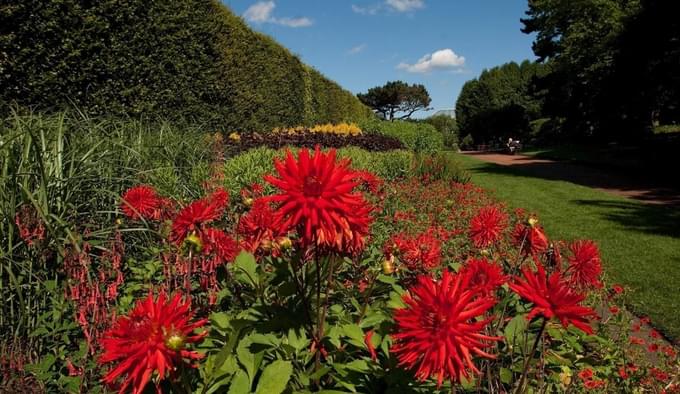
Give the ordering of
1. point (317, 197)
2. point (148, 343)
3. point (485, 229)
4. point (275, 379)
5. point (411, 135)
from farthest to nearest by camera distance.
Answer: point (411, 135) → point (485, 229) → point (275, 379) → point (317, 197) → point (148, 343)

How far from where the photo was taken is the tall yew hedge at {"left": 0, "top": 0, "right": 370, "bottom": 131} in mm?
5074

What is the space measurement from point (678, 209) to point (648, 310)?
589 centimetres

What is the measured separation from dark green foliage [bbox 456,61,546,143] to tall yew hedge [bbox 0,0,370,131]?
35.0m

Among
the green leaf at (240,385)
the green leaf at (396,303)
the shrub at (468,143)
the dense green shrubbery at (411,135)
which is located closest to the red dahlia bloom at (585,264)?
the green leaf at (396,303)

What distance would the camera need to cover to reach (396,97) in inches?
2746

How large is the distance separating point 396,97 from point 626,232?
212 ft

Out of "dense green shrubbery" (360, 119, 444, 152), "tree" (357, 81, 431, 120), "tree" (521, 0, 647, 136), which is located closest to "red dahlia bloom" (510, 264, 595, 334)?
"dense green shrubbery" (360, 119, 444, 152)

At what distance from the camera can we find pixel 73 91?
5.61m

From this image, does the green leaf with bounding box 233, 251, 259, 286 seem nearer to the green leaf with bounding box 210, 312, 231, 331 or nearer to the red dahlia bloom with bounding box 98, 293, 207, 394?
the green leaf with bounding box 210, 312, 231, 331

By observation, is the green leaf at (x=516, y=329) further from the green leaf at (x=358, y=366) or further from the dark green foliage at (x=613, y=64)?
the dark green foliage at (x=613, y=64)

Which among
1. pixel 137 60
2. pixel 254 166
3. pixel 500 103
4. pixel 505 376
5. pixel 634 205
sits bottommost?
pixel 634 205

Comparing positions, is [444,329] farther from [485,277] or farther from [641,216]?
[641,216]

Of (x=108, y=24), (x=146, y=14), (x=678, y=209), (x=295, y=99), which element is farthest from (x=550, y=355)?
(x=295, y=99)

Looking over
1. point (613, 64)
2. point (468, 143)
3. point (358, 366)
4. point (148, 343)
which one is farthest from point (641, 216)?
point (468, 143)
